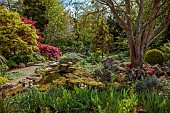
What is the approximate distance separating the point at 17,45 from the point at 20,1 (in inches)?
343

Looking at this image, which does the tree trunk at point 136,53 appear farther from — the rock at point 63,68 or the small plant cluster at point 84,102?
the small plant cluster at point 84,102

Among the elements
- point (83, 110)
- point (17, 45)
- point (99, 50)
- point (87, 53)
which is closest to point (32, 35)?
point (17, 45)

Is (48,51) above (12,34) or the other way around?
the other way around

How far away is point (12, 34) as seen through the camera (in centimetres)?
1139

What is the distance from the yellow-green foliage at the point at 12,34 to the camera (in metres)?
11.4

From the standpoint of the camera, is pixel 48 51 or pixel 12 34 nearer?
pixel 12 34

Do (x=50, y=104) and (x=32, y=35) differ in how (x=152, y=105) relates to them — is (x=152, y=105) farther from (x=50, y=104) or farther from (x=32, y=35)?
(x=32, y=35)

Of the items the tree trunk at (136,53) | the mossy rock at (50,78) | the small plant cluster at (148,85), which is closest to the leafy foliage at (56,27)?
the tree trunk at (136,53)

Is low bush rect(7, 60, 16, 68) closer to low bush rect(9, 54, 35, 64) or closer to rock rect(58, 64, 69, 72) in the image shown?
low bush rect(9, 54, 35, 64)

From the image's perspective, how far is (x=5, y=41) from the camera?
1142cm

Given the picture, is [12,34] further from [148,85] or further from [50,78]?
[148,85]

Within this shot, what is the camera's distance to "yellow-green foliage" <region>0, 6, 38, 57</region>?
1136 cm

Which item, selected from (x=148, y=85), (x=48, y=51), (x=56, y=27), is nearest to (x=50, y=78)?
(x=148, y=85)

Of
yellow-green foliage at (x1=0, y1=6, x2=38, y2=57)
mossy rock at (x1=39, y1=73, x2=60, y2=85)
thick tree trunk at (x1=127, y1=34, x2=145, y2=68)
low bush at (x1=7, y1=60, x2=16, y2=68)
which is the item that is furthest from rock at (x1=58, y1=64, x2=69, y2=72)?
low bush at (x1=7, y1=60, x2=16, y2=68)
